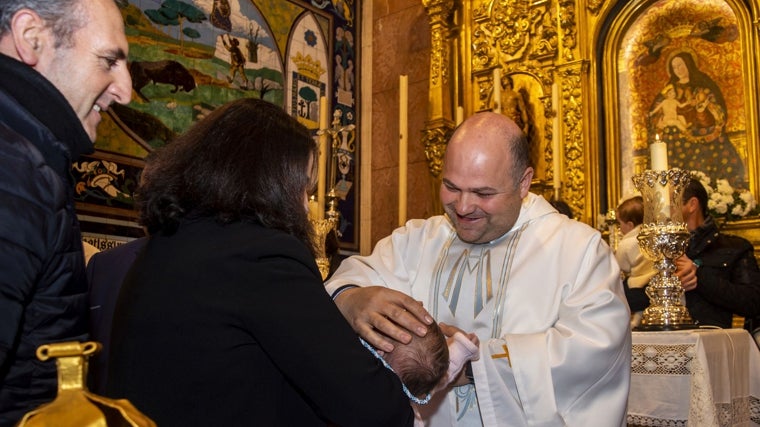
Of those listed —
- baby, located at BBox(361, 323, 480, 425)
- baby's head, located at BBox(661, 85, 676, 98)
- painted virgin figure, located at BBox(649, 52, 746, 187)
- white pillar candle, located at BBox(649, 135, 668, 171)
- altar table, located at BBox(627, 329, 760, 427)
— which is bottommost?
altar table, located at BBox(627, 329, 760, 427)

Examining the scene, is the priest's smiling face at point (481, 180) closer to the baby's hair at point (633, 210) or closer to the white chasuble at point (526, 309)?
the white chasuble at point (526, 309)

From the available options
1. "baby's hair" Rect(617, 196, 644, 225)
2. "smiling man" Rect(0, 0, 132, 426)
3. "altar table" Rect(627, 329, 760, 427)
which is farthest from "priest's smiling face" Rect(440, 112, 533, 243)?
"baby's hair" Rect(617, 196, 644, 225)

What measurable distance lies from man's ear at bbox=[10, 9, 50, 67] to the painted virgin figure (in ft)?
17.3

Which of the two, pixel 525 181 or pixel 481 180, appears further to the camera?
pixel 525 181

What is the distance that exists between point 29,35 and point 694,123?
549 cm

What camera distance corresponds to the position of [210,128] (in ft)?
5.37

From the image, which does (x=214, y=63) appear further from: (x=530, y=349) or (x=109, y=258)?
(x=530, y=349)

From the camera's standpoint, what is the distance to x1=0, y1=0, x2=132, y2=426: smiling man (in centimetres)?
117

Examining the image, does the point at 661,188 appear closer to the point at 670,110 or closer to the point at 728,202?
the point at 728,202

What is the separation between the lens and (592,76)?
20.9 ft

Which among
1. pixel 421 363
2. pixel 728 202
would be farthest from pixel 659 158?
pixel 728 202

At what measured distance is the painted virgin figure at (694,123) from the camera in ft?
18.7

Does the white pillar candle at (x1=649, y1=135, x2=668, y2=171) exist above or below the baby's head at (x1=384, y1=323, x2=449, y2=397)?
above

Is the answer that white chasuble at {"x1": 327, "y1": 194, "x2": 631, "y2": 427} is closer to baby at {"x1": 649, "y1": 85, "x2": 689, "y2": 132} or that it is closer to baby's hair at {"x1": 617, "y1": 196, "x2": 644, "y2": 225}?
baby's hair at {"x1": 617, "y1": 196, "x2": 644, "y2": 225}
